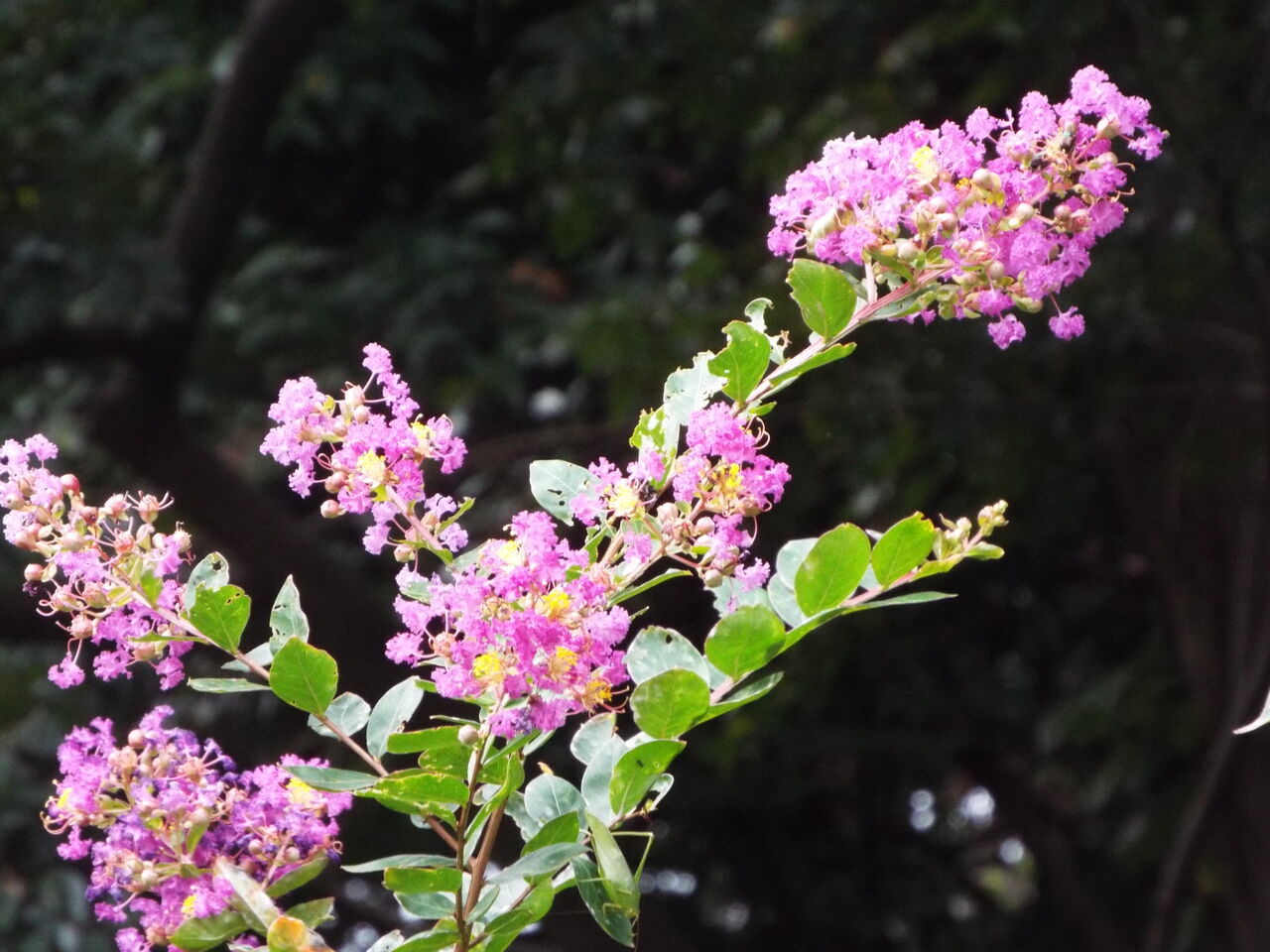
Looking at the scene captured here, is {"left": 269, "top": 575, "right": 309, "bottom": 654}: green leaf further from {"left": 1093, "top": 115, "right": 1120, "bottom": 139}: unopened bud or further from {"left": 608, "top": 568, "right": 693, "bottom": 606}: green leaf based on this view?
{"left": 1093, "top": 115, "right": 1120, "bottom": 139}: unopened bud

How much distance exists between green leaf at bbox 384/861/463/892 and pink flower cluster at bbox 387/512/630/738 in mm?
61

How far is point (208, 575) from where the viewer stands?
2.28 ft

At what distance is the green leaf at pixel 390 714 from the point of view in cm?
70

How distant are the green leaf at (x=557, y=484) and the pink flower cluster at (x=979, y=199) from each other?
0.15 metres

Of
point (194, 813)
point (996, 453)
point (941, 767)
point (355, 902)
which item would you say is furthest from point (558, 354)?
point (194, 813)

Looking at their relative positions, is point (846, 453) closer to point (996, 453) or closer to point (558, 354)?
point (996, 453)

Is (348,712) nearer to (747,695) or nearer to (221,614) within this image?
(221,614)

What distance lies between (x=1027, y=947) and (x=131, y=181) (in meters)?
2.77

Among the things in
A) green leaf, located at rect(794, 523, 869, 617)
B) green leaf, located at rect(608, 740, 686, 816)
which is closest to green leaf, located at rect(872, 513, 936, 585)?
green leaf, located at rect(794, 523, 869, 617)

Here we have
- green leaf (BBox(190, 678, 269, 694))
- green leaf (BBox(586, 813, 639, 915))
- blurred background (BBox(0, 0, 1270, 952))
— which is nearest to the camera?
green leaf (BBox(586, 813, 639, 915))

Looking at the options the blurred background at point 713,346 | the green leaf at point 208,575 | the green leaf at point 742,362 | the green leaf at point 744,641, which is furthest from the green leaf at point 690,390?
Result: the blurred background at point 713,346

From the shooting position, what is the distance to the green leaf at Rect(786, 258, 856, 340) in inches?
26.4

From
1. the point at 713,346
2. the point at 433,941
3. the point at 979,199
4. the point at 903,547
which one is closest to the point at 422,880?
the point at 433,941

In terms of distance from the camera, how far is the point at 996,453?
9.79 ft
